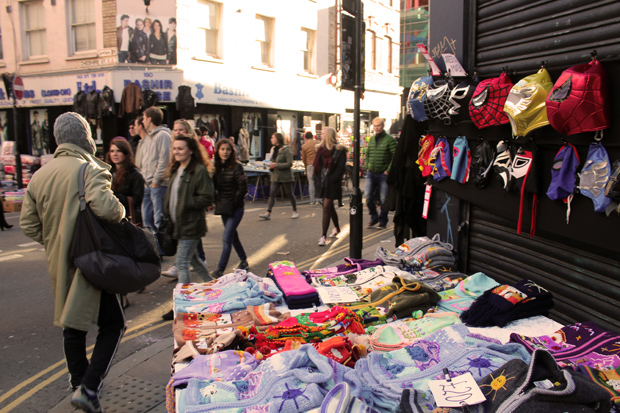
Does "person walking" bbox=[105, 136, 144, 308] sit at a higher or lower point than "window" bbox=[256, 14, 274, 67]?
lower

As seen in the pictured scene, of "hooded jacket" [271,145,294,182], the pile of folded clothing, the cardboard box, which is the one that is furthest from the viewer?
the cardboard box

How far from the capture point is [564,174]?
3.25 metres

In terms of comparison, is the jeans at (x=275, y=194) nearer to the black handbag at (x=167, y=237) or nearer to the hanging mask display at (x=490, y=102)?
the black handbag at (x=167, y=237)

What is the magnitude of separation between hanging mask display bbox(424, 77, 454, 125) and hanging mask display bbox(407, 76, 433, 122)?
88 mm

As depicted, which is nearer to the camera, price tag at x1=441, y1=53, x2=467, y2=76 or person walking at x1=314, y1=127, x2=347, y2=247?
price tag at x1=441, y1=53, x2=467, y2=76

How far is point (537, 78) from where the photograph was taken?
10.9 feet

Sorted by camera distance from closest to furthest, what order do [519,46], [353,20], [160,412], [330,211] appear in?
1. [160,412]
2. [519,46]
3. [353,20]
4. [330,211]

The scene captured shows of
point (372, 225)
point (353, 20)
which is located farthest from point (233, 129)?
point (353, 20)

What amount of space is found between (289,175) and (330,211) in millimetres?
2960

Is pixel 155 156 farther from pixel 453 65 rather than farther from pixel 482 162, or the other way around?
pixel 482 162

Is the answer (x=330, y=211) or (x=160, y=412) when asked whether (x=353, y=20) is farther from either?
(x=160, y=412)

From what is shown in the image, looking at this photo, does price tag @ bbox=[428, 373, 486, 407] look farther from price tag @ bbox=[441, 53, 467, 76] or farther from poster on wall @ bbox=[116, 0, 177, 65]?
poster on wall @ bbox=[116, 0, 177, 65]

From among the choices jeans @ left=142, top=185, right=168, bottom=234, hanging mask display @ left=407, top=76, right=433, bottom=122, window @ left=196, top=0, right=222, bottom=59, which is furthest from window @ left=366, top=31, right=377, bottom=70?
hanging mask display @ left=407, top=76, right=433, bottom=122

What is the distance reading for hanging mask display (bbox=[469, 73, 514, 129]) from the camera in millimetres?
3711
